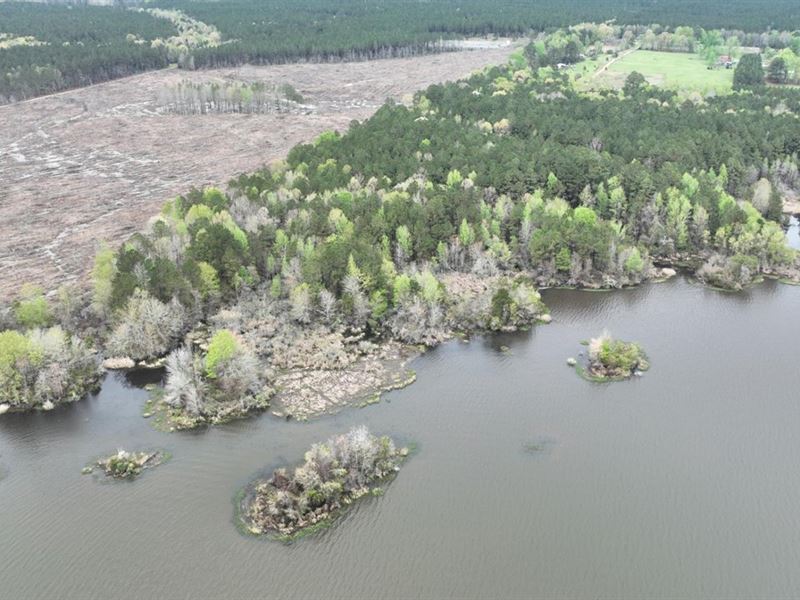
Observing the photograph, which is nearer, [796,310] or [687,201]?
[796,310]

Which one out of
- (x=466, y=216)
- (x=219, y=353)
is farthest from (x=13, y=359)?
(x=466, y=216)

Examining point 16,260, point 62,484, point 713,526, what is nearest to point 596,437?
point 713,526

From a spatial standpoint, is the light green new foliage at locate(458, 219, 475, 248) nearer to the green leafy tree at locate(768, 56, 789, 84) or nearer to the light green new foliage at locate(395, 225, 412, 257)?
the light green new foliage at locate(395, 225, 412, 257)

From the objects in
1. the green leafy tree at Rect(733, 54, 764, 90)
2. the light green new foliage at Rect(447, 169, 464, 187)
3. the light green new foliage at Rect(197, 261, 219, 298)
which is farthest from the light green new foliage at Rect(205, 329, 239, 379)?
the green leafy tree at Rect(733, 54, 764, 90)

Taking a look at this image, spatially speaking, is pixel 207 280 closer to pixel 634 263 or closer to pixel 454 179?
pixel 454 179

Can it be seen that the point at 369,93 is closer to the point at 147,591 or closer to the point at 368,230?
the point at 368,230

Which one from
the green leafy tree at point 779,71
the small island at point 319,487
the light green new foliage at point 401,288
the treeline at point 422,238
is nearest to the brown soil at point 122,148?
the treeline at point 422,238
